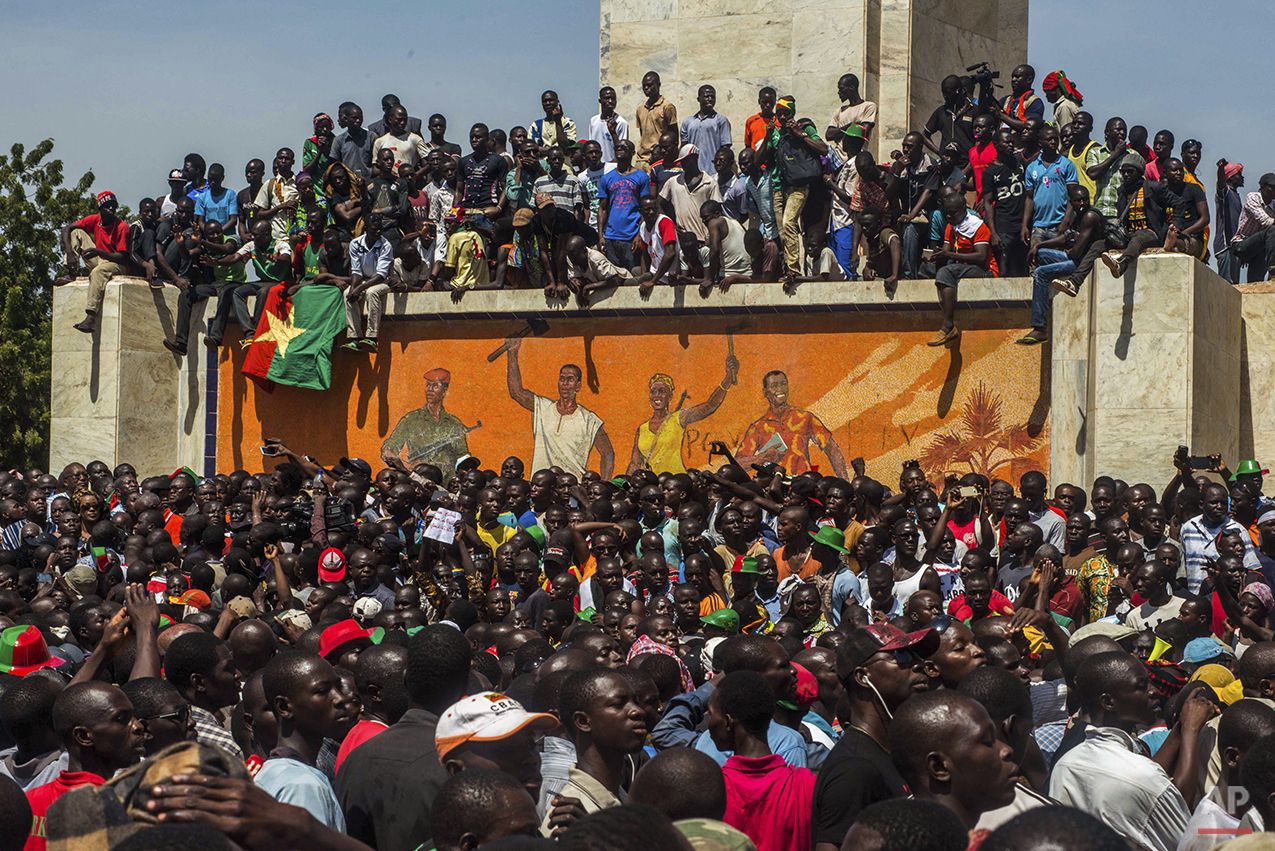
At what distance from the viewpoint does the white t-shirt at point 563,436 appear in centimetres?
1688

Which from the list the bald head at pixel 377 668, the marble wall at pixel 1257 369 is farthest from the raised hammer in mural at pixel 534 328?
the bald head at pixel 377 668

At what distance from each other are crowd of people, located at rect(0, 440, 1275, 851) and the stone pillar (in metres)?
5.05

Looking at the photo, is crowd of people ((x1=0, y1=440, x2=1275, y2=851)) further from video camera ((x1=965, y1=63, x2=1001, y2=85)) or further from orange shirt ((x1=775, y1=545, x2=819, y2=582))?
video camera ((x1=965, y1=63, x2=1001, y2=85))

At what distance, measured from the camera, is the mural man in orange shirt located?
16.1 meters

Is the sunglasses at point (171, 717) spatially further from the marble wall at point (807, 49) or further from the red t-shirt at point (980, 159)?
the marble wall at point (807, 49)

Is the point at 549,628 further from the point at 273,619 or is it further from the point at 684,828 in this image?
the point at 684,828

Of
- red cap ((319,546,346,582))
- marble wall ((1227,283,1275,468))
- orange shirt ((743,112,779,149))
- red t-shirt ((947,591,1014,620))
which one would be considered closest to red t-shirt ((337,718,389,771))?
red t-shirt ((947,591,1014,620))

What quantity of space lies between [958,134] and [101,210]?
33.0 ft

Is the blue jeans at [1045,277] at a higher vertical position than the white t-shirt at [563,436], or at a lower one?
higher

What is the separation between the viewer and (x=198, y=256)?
18.1 meters

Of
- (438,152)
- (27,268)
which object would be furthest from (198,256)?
(27,268)

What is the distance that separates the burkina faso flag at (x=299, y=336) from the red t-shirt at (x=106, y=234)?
2271mm

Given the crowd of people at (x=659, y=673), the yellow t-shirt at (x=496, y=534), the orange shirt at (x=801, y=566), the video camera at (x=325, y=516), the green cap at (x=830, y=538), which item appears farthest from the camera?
the yellow t-shirt at (x=496, y=534)

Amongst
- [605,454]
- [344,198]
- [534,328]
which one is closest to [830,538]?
[605,454]
